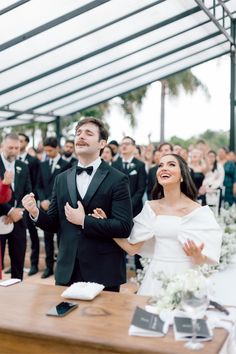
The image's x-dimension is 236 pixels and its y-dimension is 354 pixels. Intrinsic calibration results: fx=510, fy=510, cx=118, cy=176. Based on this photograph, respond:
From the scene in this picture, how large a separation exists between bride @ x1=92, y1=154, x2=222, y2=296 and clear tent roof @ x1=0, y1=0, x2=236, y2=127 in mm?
2787

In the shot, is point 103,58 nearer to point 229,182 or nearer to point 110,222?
point 229,182

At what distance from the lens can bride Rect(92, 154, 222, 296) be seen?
3178mm

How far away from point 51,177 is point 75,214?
380cm

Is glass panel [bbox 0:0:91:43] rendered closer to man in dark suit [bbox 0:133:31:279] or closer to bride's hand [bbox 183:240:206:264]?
man in dark suit [bbox 0:133:31:279]

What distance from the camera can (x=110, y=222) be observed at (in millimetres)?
2961

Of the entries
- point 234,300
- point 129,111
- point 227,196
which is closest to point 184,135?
point 129,111

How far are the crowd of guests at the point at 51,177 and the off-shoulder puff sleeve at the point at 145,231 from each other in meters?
0.84

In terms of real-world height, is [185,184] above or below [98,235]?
above

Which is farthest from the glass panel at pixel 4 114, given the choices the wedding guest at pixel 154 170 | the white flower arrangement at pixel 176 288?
the white flower arrangement at pixel 176 288

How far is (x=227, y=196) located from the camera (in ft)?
29.7

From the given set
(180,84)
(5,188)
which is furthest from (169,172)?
(180,84)

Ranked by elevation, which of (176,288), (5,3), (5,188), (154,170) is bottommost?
(176,288)

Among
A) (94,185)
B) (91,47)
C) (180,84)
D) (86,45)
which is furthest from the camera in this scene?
(180,84)

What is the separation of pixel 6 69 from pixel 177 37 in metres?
3.09
